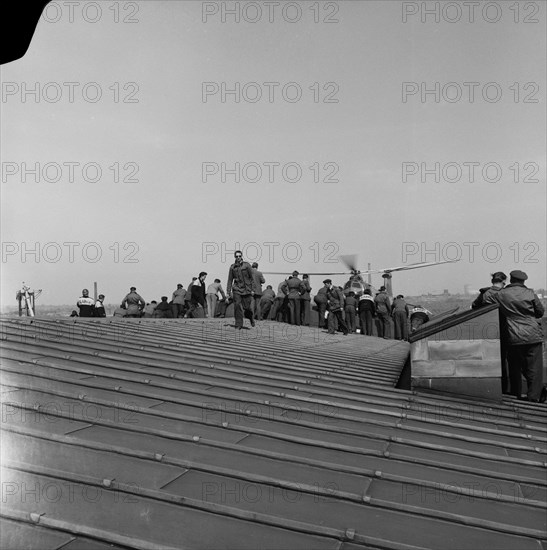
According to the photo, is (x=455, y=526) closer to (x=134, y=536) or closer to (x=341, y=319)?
(x=134, y=536)

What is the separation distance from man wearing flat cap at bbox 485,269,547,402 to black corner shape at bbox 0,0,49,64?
6972mm

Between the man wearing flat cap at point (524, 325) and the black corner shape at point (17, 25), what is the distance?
6972 millimetres

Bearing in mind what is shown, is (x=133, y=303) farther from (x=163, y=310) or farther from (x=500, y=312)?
(x=500, y=312)

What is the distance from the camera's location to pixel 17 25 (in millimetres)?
1244

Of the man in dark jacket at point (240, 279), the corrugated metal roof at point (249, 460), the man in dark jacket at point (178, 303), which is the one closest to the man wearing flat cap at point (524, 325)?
the corrugated metal roof at point (249, 460)

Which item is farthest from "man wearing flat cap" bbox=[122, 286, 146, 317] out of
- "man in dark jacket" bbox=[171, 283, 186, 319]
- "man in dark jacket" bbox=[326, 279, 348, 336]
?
"man in dark jacket" bbox=[326, 279, 348, 336]

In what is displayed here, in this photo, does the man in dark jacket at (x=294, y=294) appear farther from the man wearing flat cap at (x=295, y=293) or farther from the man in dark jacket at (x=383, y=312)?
the man in dark jacket at (x=383, y=312)

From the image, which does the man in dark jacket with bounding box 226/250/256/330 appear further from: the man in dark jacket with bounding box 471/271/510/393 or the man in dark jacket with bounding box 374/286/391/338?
the man in dark jacket with bounding box 374/286/391/338

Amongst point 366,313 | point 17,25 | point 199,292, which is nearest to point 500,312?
point 17,25

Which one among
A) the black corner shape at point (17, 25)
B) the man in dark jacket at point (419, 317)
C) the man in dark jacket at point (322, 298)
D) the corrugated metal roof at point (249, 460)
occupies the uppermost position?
the black corner shape at point (17, 25)

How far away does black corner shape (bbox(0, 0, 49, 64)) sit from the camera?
3.95 feet

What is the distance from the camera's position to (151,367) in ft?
19.5

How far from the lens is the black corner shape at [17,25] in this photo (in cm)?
120

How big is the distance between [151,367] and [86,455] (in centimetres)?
263
